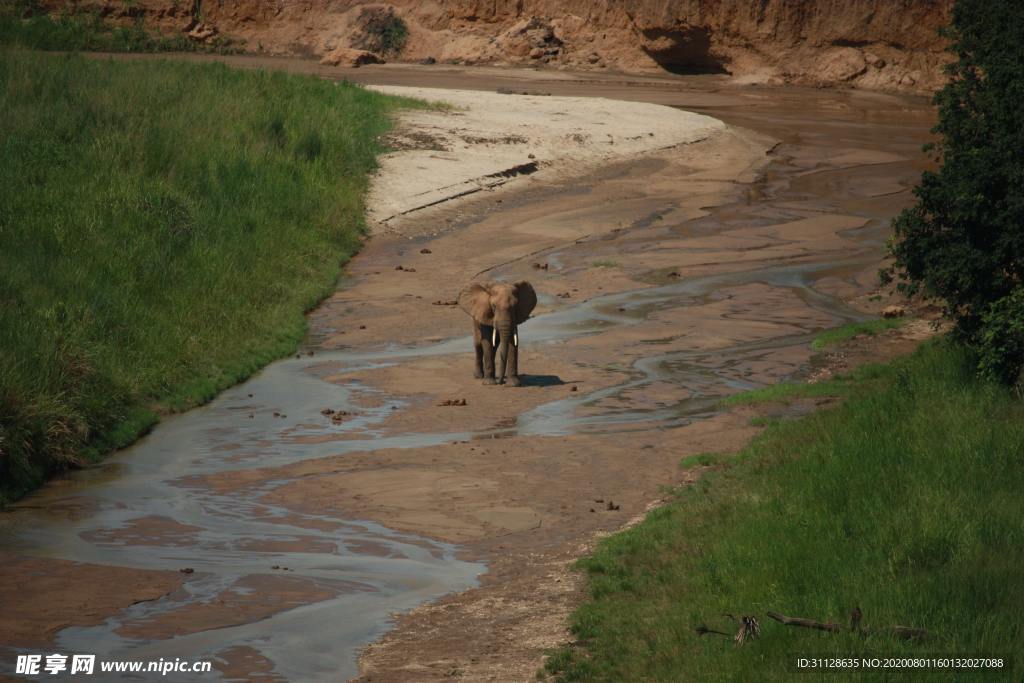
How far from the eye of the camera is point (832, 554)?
1007 cm

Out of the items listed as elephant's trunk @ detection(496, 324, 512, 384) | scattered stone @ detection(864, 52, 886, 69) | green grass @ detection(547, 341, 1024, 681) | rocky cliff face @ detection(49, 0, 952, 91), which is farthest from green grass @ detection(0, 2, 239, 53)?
green grass @ detection(547, 341, 1024, 681)

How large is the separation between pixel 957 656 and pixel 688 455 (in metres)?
7.44

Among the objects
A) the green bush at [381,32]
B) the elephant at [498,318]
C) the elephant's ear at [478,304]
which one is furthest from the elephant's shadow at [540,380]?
the green bush at [381,32]

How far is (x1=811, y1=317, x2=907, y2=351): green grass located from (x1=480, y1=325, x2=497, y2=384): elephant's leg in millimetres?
5126

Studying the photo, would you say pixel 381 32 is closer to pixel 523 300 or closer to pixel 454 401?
pixel 523 300

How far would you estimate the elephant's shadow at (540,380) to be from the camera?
18.9m

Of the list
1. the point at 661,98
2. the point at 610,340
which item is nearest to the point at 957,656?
the point at 610,340

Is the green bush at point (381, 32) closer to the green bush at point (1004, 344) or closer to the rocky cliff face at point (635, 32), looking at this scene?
the rocky cliff face at point (635, 32)

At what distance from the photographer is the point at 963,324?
16.2 meters

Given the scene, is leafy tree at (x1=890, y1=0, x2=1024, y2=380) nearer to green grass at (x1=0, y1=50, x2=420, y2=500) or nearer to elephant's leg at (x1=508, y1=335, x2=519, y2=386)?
elephant's leg at (x1=508, y1=335, x2=519, y2=386)

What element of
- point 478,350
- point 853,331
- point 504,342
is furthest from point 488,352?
point 853,331

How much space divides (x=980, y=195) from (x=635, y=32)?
46669 mm

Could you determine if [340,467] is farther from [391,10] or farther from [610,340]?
[391,10]

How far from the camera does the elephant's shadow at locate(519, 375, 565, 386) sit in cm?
1886
